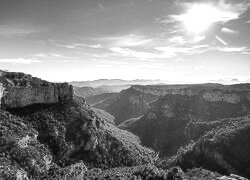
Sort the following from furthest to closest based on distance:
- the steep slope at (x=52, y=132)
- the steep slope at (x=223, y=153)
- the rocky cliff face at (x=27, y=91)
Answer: the steep slope at (x=223, y=153) → the rocky cliff face at (x=27, y=91) → the steep slope at (x=52, y=132)

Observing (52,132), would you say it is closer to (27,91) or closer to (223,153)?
(27,91)

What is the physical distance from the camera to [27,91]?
14588 centimetres

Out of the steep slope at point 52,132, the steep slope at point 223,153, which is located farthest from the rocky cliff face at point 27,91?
the steep slope at point 223,153

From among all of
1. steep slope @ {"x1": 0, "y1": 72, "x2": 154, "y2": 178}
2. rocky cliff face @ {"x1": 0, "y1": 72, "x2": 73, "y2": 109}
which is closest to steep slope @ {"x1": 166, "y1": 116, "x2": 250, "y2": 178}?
steep slope @ {"x1": 0, "y1": 72, "x2": 154, "y2": 178}

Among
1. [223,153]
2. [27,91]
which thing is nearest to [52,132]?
[27,91]

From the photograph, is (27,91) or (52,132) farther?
(27,91)

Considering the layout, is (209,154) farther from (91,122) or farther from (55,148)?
(55,148)

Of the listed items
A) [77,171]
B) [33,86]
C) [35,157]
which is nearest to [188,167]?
[77,171]

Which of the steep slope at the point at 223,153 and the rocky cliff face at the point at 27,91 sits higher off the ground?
the rocky cliff face at the point at 27,91

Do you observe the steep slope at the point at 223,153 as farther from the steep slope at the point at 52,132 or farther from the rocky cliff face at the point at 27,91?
the rocky cliff face at the point at 27,91

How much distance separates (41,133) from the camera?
131 meters

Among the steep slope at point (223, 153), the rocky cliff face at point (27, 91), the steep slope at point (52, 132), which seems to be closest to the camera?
the steep slope at point (52, 132)

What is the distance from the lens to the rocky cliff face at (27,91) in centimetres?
13750

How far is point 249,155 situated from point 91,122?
80.1 meters
